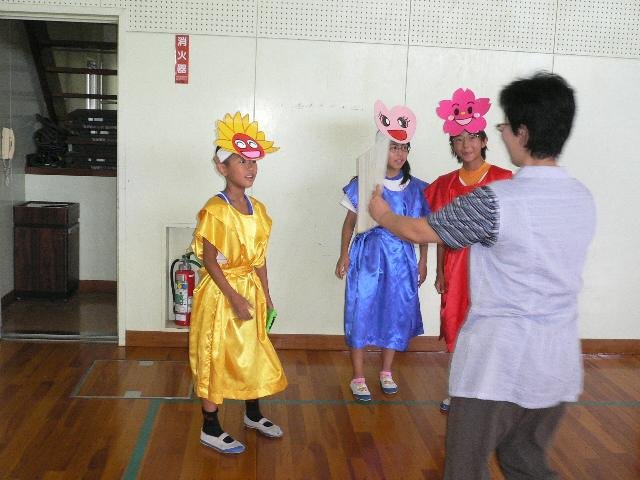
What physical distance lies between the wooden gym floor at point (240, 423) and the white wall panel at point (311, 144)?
0.47 meters

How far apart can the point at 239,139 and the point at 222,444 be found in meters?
1.28

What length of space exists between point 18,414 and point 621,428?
9.43 feet

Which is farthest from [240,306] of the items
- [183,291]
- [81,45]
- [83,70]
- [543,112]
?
[81,45]

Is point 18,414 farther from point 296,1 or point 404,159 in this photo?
point 296,1

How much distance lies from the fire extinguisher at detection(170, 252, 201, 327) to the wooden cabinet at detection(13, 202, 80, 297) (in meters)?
1.46

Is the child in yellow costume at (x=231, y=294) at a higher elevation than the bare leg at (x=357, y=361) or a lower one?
higher

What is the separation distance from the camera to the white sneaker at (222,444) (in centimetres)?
299

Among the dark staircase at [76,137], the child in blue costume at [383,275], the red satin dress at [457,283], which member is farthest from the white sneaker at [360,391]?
the dark staircase at [76,137]

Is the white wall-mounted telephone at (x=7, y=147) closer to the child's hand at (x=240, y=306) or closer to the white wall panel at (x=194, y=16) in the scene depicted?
the white wall panel at (x=194, y=16)

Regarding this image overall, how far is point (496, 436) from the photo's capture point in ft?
5.95

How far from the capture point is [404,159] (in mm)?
3520

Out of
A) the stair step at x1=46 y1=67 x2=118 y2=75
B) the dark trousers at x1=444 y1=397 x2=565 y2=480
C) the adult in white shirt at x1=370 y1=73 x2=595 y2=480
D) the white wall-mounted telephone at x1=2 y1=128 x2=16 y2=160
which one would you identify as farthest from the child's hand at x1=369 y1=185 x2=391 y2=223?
the stair step at x1=46 y1=67 x2=118 y2=75

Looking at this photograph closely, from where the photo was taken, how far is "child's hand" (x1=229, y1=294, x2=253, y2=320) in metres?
2.89

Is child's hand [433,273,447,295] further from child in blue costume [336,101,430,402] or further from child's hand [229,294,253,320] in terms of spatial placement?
child's hand [229,294,253,320]
